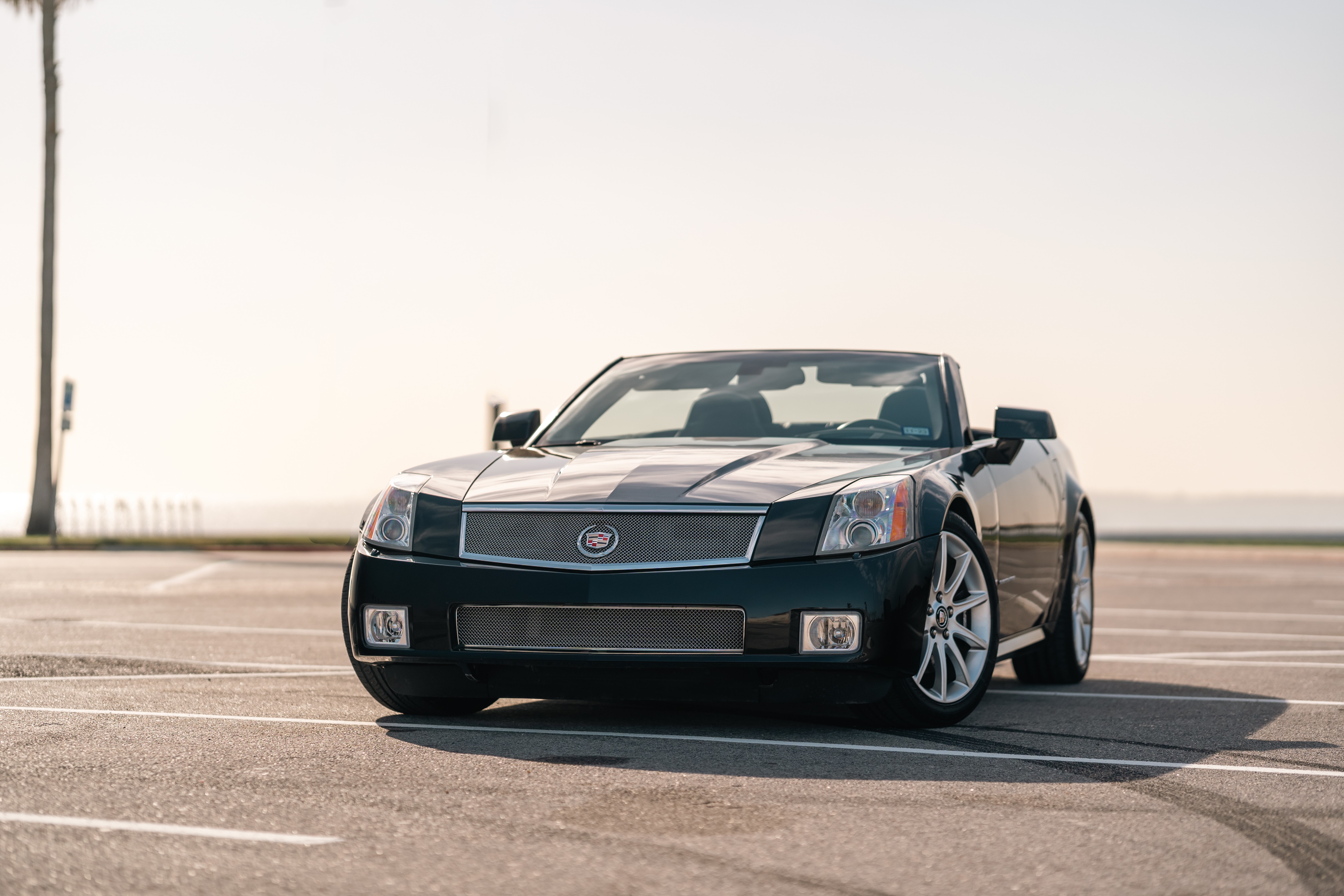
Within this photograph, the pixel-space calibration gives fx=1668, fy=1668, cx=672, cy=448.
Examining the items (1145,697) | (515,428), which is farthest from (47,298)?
(1145,697)

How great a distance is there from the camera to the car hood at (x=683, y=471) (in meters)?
5.94

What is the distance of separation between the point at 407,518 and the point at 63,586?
9659 mm

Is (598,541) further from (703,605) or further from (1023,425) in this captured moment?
(1023,425)

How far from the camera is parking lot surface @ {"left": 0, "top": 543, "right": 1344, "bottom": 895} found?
3748 millimetres

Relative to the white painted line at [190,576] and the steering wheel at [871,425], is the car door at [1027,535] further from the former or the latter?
the white painted line at [190,576]

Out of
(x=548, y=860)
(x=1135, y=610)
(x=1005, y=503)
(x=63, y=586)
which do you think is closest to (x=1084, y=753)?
(x=1005, y=503)

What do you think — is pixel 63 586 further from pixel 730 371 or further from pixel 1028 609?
pixel 1028 609

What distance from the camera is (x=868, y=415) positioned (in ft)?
24.4

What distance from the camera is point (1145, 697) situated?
25.3 ft

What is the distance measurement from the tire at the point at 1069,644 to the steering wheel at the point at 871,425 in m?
1.52

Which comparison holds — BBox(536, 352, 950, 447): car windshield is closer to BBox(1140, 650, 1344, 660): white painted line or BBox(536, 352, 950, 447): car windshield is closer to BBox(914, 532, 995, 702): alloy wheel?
BBox(914, 532, 995, 702): alloy wheel

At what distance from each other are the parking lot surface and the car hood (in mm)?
862

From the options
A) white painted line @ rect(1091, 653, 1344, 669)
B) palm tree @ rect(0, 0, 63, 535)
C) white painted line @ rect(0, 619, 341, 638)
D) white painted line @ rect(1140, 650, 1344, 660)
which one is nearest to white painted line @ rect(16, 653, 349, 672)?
white painted line @ rect(0, 619, 341, 638)

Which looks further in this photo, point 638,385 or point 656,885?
point 638,385
